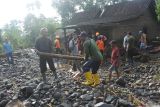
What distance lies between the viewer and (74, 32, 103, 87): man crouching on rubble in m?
10.0

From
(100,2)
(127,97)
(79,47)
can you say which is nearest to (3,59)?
(79,47)

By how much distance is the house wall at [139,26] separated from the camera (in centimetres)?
2681

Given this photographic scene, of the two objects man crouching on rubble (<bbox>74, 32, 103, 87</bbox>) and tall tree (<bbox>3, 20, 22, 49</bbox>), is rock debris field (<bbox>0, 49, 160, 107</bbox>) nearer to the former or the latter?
man crouching on rubble (<bbox>74, 32, 103, 87</bbox>)

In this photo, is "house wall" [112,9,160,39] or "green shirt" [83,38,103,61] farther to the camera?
"house wall" [112,9,160,39]

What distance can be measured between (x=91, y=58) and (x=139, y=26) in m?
18.8

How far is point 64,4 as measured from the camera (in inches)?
2060

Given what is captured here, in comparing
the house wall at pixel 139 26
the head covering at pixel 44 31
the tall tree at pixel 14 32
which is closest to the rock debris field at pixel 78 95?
the head covering at pixel 44 31

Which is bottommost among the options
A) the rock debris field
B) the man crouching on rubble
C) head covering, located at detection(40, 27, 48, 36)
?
the rock debris field

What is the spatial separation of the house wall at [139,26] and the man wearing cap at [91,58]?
1638 centimetres

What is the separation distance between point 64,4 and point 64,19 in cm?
240

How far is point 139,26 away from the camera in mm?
28250

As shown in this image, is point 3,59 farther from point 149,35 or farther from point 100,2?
point 100,2

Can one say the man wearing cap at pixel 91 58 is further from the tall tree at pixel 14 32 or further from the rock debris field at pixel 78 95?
the tall tree at pixel 14 32

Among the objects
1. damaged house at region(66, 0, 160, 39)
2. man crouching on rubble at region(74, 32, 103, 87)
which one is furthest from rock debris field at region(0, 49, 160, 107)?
damaged house at region(66, 0, 160, 39)
